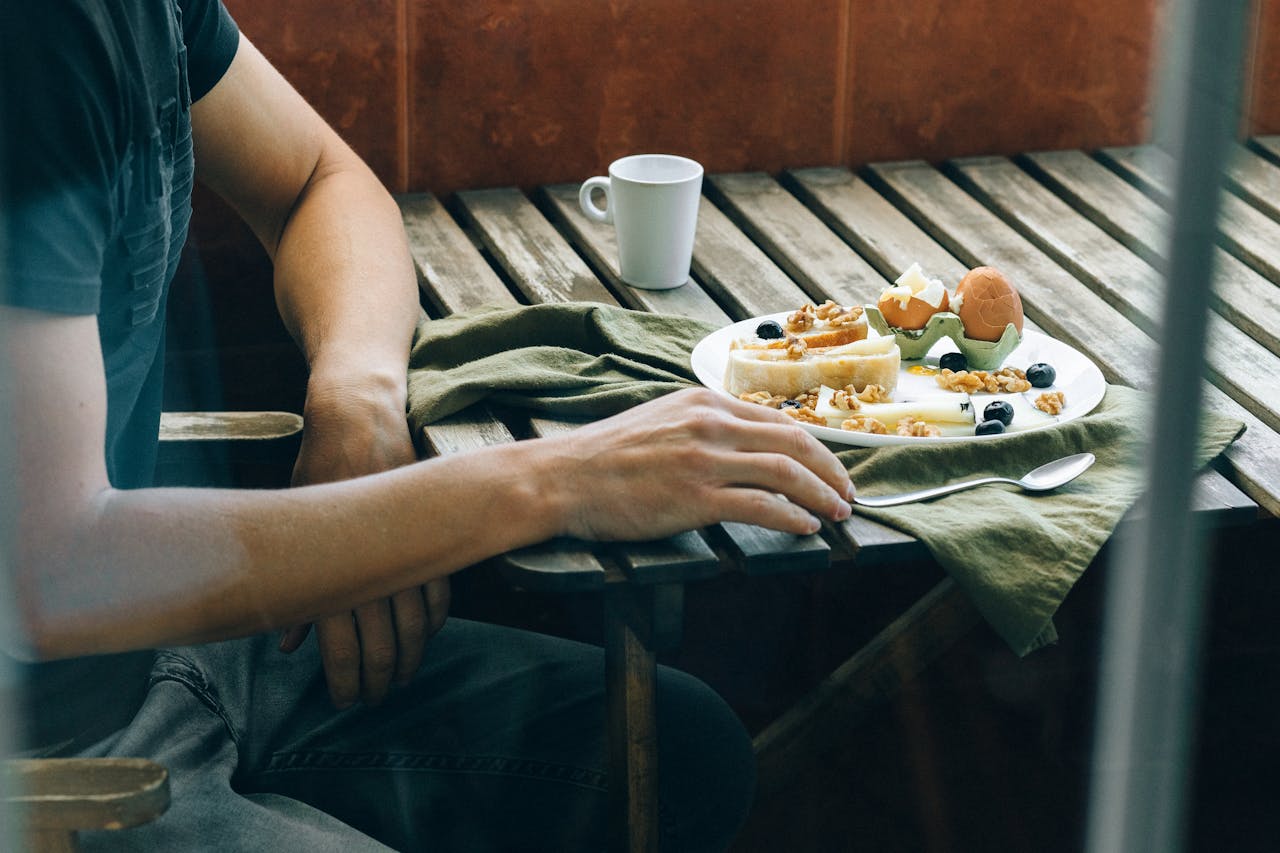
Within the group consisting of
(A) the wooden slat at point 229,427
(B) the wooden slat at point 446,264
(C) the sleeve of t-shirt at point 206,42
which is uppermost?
(C) the sleeve of t-shirt at point 206,42

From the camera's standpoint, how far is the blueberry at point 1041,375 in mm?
1068

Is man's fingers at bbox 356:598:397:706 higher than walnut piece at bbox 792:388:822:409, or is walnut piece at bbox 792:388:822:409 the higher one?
walnut piece at bbox 792:388:822:409

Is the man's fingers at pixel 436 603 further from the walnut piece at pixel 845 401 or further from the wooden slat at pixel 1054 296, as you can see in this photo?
the wooden slat at pixel 1054 296

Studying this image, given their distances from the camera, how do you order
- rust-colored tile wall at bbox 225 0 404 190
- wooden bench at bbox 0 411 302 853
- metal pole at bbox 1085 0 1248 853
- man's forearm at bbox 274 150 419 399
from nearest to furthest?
metal pole at bbox 1085 0 1248 853, wooden bench at bbox 0 411 302 853, man's forearm at bbox 274 150 419 399, rust-colored tile wall at bbox 225 0 404 190

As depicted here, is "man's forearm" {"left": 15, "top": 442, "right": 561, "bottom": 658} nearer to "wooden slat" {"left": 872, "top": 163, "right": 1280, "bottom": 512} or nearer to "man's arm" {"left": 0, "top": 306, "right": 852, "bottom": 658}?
"man's arm" {"left": 0, "top": 306, "right": 852, "bottom": 658}

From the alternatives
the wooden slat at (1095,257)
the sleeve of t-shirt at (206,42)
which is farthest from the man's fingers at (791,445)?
the sleeve of t-shirt at (206,42)

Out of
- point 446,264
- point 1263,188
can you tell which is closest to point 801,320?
point 446,264

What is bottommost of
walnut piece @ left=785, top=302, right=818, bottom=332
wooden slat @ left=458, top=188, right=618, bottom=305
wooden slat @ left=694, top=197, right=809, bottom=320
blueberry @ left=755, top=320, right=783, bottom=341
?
wooden slat @ left=458, top=188, right=618, bottom=305

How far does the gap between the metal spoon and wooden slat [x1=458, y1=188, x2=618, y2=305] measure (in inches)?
17.4

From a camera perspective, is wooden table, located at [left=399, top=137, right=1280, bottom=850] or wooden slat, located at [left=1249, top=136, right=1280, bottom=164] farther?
wooden slat, located at [left=1249, top=136, right=1280, bottom=164]

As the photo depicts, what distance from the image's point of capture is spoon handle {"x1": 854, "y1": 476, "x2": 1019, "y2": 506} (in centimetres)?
91

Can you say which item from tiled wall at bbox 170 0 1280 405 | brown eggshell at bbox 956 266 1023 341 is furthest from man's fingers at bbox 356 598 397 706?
tiled wall at bbox 170 0 1280 405

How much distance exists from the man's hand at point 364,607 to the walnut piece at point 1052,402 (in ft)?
1.44

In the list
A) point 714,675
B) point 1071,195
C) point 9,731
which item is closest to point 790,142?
point 1071,195
